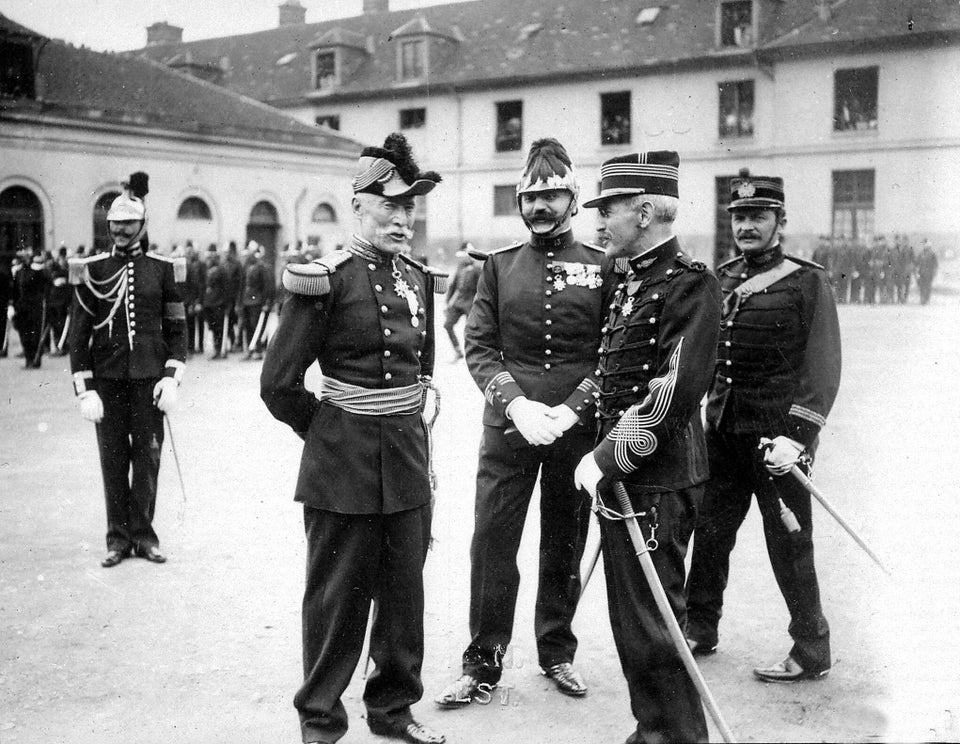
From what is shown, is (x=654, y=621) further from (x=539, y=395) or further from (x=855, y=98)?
(x=855, y=98)

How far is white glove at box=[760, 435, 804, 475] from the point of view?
3.78 meters

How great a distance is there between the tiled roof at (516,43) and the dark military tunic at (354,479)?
20.8 metres

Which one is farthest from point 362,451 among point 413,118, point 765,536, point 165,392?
point 413,118

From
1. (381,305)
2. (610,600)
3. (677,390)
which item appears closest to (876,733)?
(610,600)

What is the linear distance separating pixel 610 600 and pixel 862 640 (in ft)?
5.49

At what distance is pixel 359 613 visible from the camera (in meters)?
3.42

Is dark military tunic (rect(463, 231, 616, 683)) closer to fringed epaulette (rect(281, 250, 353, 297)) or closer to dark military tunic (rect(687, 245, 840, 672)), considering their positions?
dark military tunic (rect(687, 245, 840, 672))

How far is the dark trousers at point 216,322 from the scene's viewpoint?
15.5 metres

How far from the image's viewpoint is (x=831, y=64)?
25.2 m

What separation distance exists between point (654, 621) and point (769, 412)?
1.30 metres

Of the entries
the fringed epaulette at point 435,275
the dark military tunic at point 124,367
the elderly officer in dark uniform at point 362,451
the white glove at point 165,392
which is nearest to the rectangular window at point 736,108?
the dark military tunic at point 124,367

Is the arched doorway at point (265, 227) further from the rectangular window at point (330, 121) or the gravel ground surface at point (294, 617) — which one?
the gravel ground surface at point (294, 617)

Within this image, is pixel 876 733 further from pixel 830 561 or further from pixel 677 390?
pixel 830 561

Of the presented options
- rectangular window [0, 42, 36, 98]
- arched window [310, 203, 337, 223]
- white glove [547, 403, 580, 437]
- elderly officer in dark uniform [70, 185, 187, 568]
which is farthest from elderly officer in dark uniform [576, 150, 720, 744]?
arched window [310, 203, 337, 223]
